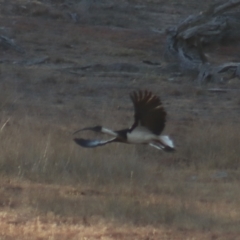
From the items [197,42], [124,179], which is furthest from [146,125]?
[197,42]

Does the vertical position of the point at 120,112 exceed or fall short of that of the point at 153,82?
it exceeds it

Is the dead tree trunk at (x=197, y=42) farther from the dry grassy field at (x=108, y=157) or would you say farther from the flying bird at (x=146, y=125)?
the flying bird at (x=146, y=125)

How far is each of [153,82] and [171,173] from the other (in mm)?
7560

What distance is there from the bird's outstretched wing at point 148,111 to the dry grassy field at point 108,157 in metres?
0.80

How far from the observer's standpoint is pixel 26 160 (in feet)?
28.1

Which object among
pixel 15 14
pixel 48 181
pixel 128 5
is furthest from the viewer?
pixel 128 5

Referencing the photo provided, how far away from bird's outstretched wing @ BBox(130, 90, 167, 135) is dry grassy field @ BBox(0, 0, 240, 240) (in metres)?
0.80

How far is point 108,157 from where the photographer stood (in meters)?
8.91

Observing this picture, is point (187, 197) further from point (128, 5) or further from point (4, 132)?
point (128, 5)

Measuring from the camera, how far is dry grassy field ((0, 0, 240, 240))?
6.66 metres

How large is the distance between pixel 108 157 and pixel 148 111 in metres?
2.48

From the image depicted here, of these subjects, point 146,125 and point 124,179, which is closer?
point 146,125

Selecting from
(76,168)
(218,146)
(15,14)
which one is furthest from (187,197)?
(15,14)

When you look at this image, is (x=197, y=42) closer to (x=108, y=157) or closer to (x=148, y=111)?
(x=108, y=157)
